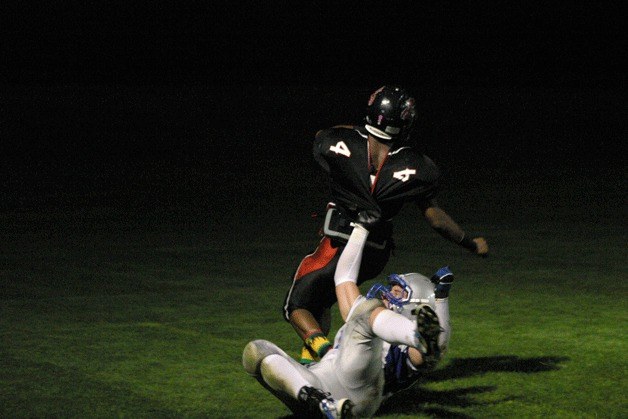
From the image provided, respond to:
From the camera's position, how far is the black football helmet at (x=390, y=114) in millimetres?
5750

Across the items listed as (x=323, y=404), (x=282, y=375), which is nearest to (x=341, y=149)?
(x=282, y=375)

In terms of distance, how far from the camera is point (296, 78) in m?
33.5

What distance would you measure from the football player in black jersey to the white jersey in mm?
598

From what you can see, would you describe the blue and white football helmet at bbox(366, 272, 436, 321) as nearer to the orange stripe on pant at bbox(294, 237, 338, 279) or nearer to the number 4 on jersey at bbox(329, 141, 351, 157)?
the orange stripe on pant at bbox(294, 237, 338, 279)

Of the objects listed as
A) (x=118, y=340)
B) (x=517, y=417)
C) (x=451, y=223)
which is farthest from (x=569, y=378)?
(x=118, y=340)

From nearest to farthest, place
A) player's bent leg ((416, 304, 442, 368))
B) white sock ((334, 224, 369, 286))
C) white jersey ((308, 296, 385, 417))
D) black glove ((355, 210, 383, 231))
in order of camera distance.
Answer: player's bent leg ((416, 304, 442, 368))
white jersey ((308, 296, 385, 417))
white sock ((334, 224, 369, 286))
black glove ((355, 210, 383, 231))

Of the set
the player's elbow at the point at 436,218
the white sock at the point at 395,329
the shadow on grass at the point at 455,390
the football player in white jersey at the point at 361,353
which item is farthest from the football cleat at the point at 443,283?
the shadow on grass at the point at 455,390

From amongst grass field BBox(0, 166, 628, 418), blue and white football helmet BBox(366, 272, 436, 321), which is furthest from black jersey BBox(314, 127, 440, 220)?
grass field BBox(0, 166, 628, 418)

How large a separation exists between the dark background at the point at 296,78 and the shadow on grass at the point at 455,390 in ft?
39.9

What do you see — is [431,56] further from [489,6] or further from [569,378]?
[569,378]

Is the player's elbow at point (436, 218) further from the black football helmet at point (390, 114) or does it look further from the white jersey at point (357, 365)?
the white jersey at point (357, 365)

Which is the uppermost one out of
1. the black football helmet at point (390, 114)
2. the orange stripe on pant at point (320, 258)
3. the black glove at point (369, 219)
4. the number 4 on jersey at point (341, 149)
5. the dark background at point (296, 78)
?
the black football helmet at point (390, 114)

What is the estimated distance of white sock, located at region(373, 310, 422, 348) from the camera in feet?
15.2

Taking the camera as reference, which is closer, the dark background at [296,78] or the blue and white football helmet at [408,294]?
the blue and white football helmet at [408,294]
